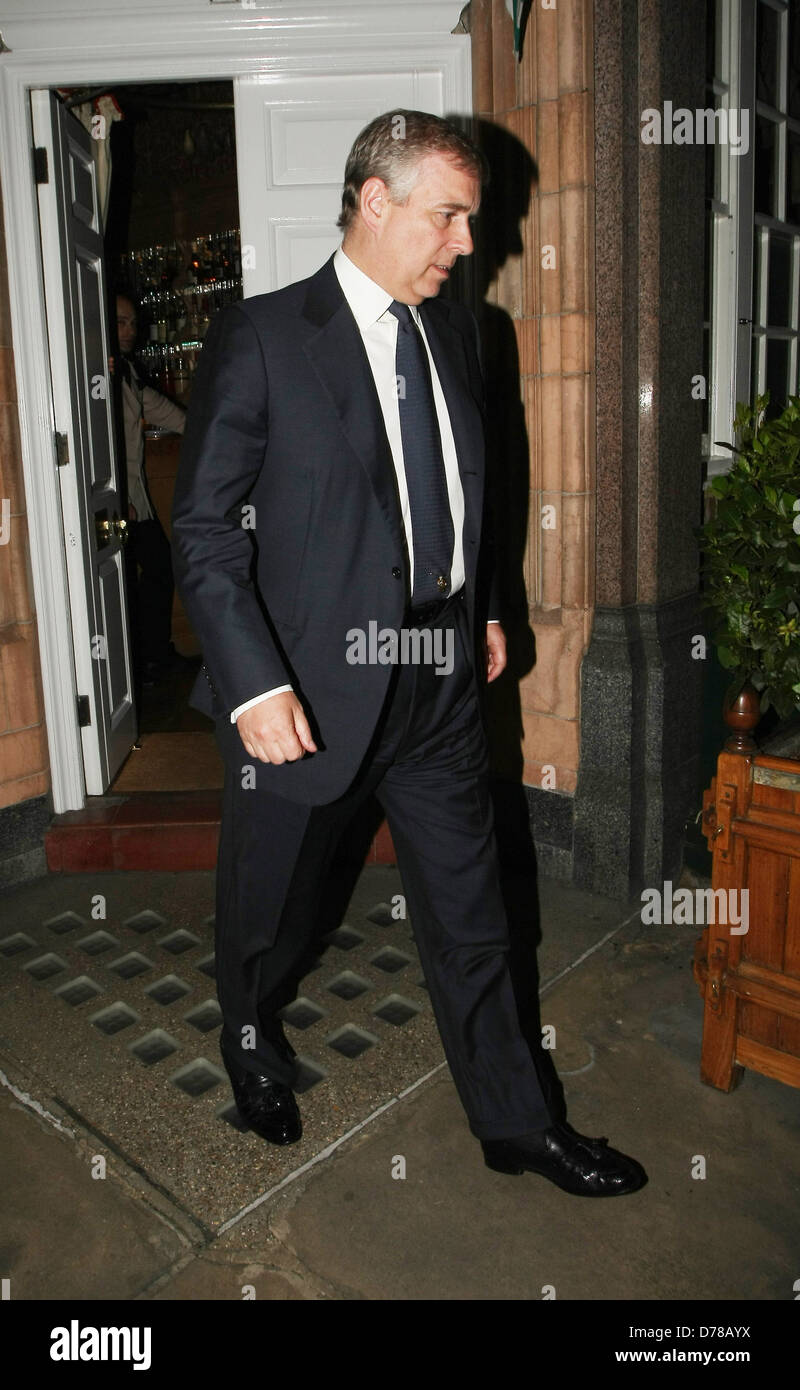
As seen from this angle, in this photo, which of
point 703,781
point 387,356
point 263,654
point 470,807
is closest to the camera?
point 263,654

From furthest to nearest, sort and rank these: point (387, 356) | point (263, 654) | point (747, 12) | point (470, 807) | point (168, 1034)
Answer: point (747, 12) < point (168, 1034) < point (470, 807) < point (387, 356) < point (263, 654)

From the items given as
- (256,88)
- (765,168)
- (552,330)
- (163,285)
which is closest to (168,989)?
(552,330)

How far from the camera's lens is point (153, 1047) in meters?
2.97

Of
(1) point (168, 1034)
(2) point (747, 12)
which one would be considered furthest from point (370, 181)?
(2) point (747, 12)

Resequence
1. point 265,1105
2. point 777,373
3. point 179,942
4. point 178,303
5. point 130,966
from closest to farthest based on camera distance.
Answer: point 265,1105
point 130,966
point 179,942
point 777,373
point 178,303

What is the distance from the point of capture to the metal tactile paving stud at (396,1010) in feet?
10.1

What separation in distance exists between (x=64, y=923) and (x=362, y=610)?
6.92 feet

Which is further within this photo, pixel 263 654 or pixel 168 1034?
pixel 168 1034

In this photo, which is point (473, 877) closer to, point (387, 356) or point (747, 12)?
point (387, 356)

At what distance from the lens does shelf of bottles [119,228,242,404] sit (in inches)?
326

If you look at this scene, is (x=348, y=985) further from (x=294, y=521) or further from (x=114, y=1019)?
(x=294, y=521)

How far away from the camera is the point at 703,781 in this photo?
13.0ft

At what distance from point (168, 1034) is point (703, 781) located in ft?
Answer: 6.86

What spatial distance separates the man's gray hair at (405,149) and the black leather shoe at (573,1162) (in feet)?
6.46
